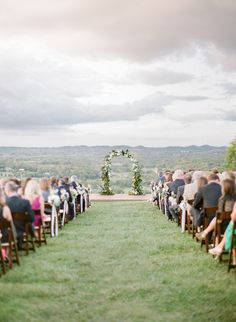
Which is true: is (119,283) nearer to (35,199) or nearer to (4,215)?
(4,215)

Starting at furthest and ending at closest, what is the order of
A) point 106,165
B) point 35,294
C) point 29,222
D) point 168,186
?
point 106,165, point 168,186, point 29,222, point 35,294

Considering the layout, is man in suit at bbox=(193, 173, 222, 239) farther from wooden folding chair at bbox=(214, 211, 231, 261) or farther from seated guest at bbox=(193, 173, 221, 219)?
wooden folding chair at bbox=(214, 211, 231, 261)

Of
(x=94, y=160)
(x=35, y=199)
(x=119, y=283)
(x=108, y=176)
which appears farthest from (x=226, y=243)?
(x=94, y=160)

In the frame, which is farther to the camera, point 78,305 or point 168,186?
point 168,186

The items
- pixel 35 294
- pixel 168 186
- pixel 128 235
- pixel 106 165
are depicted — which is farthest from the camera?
pixel 106 165

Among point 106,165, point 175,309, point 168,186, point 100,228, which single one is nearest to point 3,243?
point 175,309

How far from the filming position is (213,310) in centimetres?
856

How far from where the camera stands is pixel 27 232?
1338 cm

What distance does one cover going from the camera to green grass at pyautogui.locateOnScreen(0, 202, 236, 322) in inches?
333

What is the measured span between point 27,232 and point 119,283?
3.50 meters

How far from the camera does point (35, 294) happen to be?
9.59 meters

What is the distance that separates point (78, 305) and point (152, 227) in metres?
11.0

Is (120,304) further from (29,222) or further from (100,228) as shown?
(100,228)

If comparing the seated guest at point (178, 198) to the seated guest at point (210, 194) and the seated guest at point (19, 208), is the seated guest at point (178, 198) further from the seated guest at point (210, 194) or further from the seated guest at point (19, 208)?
the seated guest at point (19, 208)
